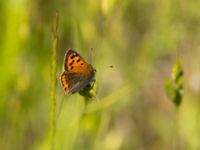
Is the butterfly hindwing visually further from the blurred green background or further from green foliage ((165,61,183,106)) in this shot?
green foliage ((165,61,183,106))

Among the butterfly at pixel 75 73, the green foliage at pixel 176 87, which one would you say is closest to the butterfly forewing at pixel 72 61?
the butterfly at pixel 75 73

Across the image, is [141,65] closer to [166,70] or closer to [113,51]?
[113,51]

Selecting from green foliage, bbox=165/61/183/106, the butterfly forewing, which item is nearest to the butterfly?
the butterfly forewing

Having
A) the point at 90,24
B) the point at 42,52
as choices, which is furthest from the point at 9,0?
the point at 90,24

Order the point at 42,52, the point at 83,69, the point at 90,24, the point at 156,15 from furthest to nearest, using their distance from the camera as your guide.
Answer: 1. the point at 156,15
2. the point at 90,24
3. the point at 42,52
4. the point at 83,69

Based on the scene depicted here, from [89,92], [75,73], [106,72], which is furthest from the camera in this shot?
[106,72]

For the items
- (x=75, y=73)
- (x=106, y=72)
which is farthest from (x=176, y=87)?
(x=106, y=72)

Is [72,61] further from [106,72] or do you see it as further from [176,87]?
[106,72]
